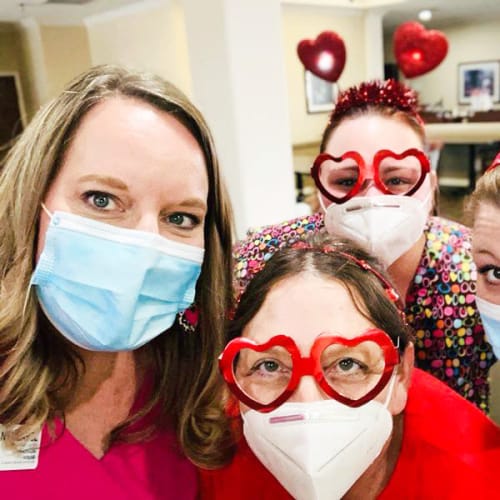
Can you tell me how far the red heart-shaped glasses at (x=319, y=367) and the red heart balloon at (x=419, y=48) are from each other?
66.6 inches

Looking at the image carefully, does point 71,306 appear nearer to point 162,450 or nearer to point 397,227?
point 162,450

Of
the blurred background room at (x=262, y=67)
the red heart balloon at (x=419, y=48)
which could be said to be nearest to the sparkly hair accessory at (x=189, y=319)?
the blurred background room at (x=262, y=67)

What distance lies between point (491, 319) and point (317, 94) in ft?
25.3

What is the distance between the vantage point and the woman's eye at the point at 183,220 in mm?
1253

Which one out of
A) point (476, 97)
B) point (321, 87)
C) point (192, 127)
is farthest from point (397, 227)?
point (476, 97)

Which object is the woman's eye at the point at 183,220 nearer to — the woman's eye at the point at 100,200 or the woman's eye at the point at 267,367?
the woman's eye at the point at 100,200

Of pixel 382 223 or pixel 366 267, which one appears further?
pixel 382 223

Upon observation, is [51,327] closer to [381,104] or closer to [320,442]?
[320,442]

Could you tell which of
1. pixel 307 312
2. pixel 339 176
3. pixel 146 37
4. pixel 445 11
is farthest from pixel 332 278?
pixel 445 11

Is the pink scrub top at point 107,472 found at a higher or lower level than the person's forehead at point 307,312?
lower

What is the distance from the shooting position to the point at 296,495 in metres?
1.10

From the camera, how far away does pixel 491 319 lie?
1243mm

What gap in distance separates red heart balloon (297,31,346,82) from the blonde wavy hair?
47.8 inches

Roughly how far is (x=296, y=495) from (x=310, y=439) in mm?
159
